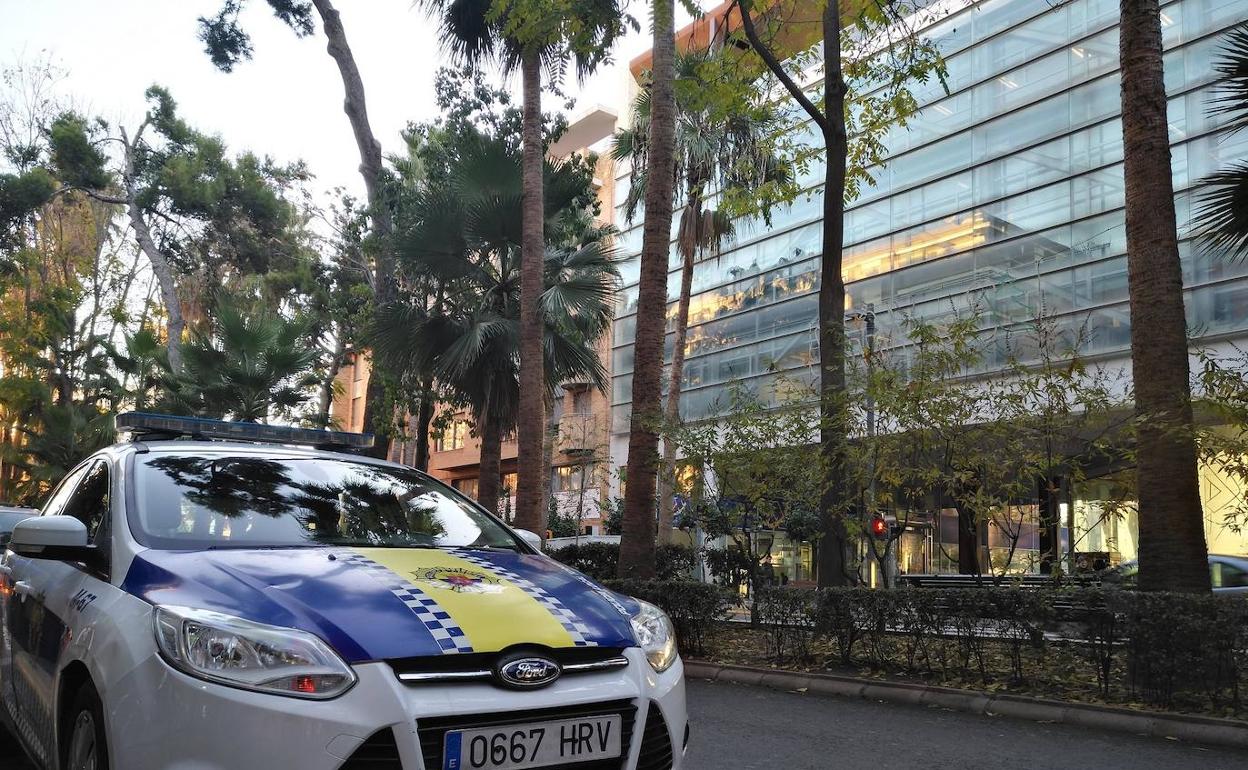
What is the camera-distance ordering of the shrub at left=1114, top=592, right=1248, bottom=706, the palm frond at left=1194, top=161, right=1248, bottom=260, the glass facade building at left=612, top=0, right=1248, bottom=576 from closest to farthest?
the shrub at left=1114, top=592, right=1248, bottom=706, the palm frond at left=1194, top=161, right=1248, bottom=260, the glass facade building at left=612, top=0, right=1248, bottom=576

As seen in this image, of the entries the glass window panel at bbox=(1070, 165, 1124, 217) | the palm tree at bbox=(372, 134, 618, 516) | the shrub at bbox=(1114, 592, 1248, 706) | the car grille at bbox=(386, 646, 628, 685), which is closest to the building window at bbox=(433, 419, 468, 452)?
the palm tree at bbox=(372, 134, 618, 516)

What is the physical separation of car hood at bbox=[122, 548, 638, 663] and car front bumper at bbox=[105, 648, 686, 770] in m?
0.13

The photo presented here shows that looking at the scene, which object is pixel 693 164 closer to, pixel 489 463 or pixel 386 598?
pixel 489 463

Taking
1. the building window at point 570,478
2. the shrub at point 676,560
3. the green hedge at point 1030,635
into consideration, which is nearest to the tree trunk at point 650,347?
the green hedge at point 1030,635

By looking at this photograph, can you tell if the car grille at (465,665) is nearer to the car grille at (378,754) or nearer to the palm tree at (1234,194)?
the car grille at (378,754)

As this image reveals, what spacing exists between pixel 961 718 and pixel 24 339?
122ft

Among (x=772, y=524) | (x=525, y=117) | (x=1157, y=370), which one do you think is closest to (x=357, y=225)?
(x=525, y=117)

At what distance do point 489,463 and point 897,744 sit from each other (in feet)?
40.0

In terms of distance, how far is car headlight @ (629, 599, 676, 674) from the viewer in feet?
11.3

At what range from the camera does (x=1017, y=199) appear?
25625 mm

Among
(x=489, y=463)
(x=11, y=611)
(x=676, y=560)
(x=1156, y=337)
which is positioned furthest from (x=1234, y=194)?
(x=676, y=560)

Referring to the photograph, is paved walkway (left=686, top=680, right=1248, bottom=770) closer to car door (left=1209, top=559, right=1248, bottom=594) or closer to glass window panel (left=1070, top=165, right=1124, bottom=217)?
car door (left=1209, top=559, right=1248, bottom=594)

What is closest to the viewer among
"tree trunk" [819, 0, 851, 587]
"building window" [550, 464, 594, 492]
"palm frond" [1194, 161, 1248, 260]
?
"palm frond" [1194, 161, 1248, 260]

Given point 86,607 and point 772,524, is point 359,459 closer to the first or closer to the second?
point 86,607
